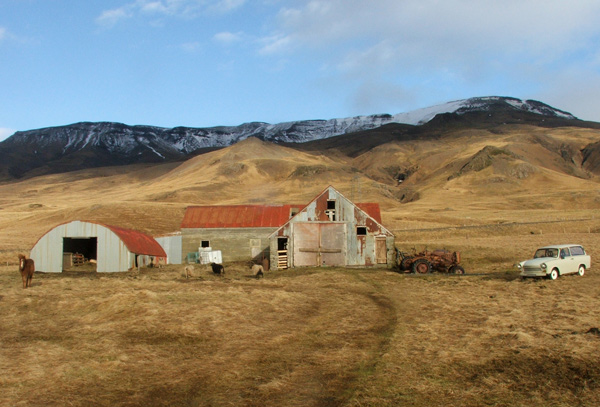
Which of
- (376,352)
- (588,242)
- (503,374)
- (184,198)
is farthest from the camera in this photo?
(184,198)

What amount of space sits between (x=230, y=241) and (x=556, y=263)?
30.5 m

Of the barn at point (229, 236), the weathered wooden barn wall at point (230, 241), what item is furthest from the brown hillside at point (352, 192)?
the weathered wooden barn wall at point (230, 241)

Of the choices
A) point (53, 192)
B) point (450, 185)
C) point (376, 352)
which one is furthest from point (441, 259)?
point (53, 192)

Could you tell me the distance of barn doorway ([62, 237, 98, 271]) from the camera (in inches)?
1622

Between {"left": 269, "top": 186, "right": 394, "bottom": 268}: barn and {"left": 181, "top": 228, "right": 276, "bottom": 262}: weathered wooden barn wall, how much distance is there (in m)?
7.31

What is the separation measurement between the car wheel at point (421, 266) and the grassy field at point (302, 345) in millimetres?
8309

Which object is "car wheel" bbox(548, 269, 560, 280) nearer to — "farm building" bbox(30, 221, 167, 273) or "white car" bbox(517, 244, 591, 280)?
"white car" bbox(517, 244, 591, 280)

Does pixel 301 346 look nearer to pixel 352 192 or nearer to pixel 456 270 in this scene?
pixel 456 270

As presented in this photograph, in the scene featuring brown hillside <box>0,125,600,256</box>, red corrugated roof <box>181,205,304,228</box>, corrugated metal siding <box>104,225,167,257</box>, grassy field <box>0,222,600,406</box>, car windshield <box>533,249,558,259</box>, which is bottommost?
grassy field <box>0,222,600,406</box>

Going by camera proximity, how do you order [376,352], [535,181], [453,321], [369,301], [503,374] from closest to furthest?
[503,374], [376,352], [453,321], [369,301], [535,181]

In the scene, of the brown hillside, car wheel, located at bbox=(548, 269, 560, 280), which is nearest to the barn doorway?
the brown hillside

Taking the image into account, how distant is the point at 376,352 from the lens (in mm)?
14570

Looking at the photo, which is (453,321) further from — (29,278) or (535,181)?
(535,181)

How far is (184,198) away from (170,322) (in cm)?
11361
